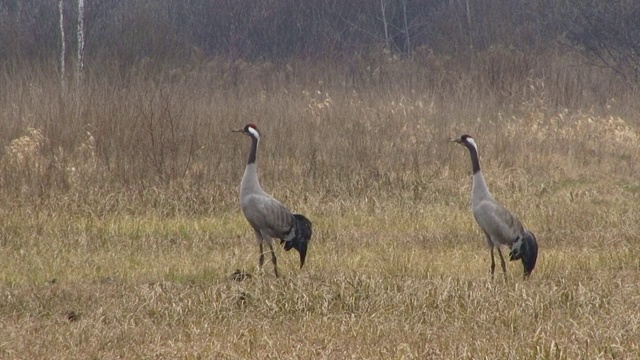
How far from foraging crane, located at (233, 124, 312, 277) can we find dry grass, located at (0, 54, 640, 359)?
0.24 meters

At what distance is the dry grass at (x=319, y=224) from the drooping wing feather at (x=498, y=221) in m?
0.32

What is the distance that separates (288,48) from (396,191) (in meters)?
19.1

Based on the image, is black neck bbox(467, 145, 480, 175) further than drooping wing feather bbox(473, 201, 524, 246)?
Yes

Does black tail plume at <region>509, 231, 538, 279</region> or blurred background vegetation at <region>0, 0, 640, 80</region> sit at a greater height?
black tail plume at <region>509, 231, 538, 279</region>

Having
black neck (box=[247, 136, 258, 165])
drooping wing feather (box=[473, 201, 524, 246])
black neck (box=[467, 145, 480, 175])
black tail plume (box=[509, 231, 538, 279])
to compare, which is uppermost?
Result: black neck (box=[467, 145, 480, 175])

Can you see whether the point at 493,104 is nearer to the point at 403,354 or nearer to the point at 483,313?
the point at 483,313

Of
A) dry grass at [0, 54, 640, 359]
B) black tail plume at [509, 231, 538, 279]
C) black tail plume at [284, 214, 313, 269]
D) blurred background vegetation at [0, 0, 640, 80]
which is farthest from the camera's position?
blurred background vegetation at [0, 0, 640, 80]

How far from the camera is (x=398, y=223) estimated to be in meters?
10.5

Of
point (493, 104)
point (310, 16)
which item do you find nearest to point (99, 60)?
point (493, 104)

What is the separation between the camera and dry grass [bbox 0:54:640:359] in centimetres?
634

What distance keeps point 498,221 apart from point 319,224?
2.75 meters

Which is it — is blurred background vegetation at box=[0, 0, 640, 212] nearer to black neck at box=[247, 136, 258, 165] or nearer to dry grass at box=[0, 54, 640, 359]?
dry grass at box=[0, 54, 640, 359]

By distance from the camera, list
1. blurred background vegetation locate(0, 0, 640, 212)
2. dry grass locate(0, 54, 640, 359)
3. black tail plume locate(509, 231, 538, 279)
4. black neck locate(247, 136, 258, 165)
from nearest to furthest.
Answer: dry grass locate(0, 54, 640, 359) → black tail plume locate(509, 231, 538, 279) → black neck locate(247, 136, 258, 165) → blurred background vegetation locate(0, 0, 640, 212)

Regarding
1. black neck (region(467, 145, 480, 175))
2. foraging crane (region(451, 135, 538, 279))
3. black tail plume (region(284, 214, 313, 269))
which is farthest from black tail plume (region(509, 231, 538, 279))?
black tail plume (region(284, 214, 313, 269))
